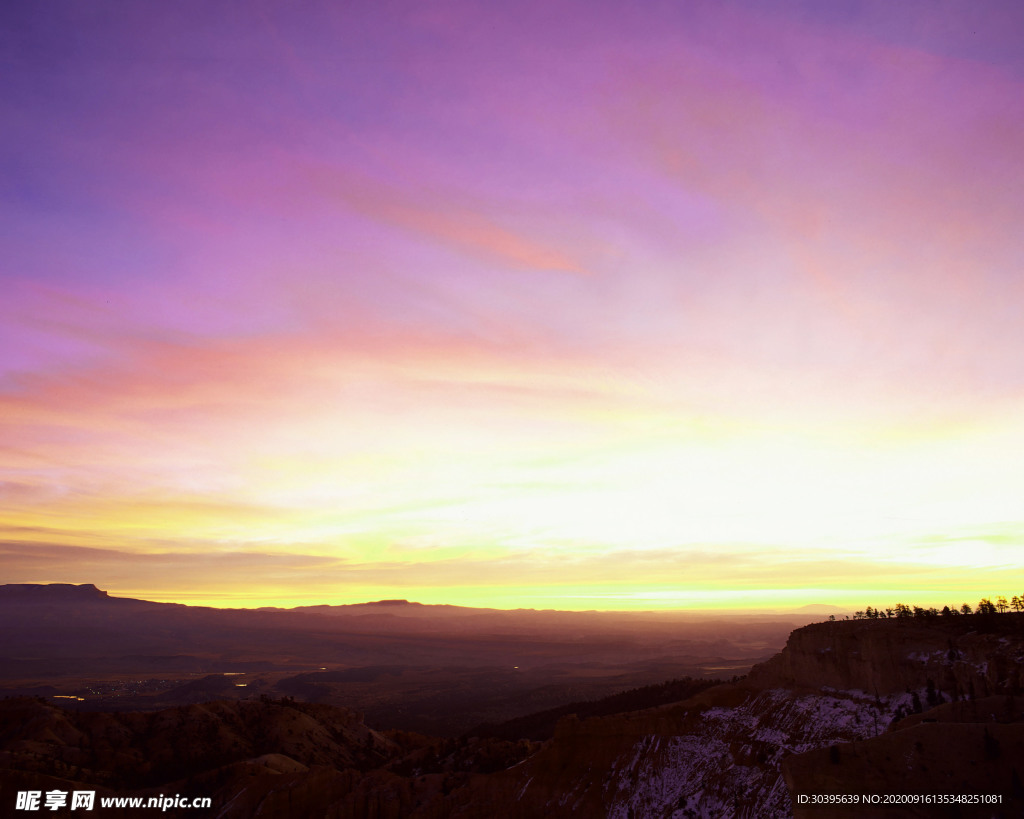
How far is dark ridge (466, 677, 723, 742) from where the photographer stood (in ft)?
272

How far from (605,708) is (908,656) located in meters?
55.6

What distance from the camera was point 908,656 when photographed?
153 ft

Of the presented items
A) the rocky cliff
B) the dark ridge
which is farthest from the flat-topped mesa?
the dark ridge

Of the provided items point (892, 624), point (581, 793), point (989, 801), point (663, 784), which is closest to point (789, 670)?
point (892, 624)

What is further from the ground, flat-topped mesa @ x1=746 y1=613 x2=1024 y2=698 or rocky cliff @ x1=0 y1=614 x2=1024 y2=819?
flat-topped mesa @ x1=746 y1=613 x2=1024 y2=698

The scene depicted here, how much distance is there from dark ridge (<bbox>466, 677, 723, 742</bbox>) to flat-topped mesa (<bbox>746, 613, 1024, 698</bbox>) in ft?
89.6

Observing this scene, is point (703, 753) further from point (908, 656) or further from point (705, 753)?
point (908, 656)

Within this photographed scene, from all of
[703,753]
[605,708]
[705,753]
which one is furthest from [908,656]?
[605,708]

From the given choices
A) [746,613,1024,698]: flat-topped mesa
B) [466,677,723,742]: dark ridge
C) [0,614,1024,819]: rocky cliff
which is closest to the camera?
[0,614,1024,819]: rocky cliff

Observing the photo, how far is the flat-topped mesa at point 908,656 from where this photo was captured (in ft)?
137

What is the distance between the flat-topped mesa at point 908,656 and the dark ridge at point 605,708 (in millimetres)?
27322

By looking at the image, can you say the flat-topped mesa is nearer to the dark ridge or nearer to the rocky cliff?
the rocky cliff

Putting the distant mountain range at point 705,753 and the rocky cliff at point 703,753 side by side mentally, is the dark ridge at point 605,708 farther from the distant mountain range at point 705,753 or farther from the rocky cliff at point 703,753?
the rocky cliff at point 703,753

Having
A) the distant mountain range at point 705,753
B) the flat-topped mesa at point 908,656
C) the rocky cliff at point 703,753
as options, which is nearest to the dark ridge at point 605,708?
the distant mountain range at point 705,753
